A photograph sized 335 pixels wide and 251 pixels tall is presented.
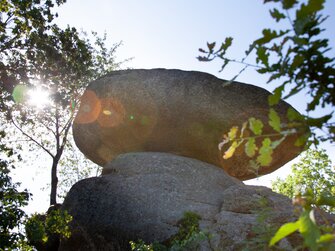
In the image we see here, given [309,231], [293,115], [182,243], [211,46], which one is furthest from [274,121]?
[182,243]

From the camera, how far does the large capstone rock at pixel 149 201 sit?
11.4 metres

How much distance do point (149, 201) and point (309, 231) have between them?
445 inches

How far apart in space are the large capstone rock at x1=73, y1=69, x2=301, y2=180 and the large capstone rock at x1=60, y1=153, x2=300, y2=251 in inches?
68.2

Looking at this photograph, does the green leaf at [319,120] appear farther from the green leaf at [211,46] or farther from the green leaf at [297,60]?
the green leaf at [211,46]

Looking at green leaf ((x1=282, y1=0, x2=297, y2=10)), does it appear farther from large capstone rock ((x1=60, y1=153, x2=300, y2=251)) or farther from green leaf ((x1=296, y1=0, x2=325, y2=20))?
large capstone rock ((x1=60, y1=153, x2=300, y2=251))

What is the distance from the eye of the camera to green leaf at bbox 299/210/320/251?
1139mm

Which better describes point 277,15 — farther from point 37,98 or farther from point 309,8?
point 37,98

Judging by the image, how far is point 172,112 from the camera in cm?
1566

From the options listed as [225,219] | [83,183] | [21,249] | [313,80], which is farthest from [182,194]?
[313,80]

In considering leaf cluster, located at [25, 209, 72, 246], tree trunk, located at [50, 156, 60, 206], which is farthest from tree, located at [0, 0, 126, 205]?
leaf cluster, located at [25, 209, 72, 246]

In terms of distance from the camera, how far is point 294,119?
1532mm

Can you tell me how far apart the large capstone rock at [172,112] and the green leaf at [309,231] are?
1375cm

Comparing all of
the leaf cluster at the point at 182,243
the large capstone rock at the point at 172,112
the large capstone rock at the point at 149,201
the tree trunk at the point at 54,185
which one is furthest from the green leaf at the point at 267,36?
the tree trunk at the point at 54,185

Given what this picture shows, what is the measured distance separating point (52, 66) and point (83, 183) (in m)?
9.36
